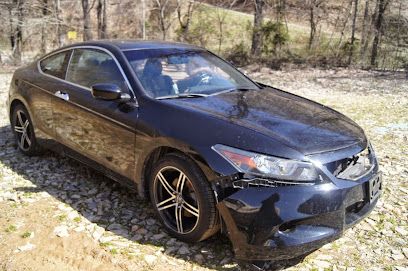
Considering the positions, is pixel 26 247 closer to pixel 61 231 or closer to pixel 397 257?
pixel 61 231

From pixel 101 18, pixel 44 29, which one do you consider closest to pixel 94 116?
pixel 44 29

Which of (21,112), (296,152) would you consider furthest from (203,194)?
(21,112)

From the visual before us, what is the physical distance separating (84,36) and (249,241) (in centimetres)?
1971

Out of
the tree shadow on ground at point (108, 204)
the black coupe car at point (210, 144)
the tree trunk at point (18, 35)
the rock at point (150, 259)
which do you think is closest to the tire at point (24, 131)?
the tree shadow on ground at point (108, 204)

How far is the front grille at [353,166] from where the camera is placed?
2994 millimetres

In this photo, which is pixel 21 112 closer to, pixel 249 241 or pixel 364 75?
pixel 249 241

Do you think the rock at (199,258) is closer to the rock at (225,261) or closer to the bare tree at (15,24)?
the rock at (225,261)

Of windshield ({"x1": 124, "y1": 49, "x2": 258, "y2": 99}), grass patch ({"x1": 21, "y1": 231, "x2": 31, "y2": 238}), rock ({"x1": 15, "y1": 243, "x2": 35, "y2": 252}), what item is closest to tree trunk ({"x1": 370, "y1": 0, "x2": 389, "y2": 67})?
windshield ({"x1": 124, "y1": 49, "x2": 258, "y2": 99})

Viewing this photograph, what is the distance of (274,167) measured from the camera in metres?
2.87

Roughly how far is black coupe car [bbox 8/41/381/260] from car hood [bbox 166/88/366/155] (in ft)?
0.04

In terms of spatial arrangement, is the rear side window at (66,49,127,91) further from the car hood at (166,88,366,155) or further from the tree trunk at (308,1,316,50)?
the tree trunk at (308,1,316,50)

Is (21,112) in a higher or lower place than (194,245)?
higher

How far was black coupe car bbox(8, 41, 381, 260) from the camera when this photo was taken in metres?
2.84

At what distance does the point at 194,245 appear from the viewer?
133 inches
